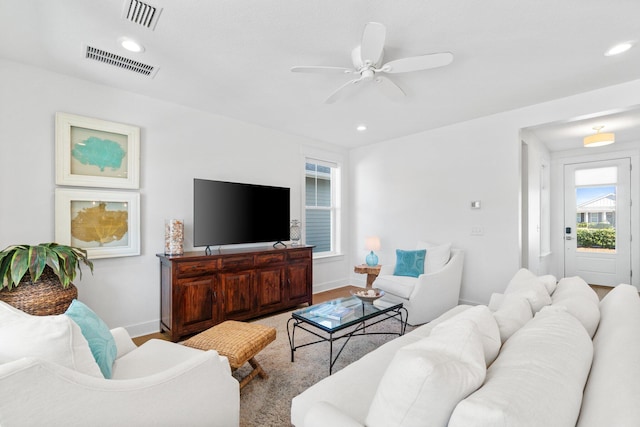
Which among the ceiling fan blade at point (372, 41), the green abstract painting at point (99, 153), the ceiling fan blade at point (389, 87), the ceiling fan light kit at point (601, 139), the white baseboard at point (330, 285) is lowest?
the white baseboard at point (330, 285)

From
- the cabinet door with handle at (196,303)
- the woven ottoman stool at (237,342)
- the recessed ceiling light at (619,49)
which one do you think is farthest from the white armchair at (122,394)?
the recessed ceiling light at (619,49)

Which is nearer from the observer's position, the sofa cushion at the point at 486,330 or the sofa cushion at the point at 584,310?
the sofa cushion at the point at 486,330

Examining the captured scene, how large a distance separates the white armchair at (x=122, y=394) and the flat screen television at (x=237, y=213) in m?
1.81

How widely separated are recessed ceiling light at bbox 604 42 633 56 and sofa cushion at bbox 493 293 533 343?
7.44 ft

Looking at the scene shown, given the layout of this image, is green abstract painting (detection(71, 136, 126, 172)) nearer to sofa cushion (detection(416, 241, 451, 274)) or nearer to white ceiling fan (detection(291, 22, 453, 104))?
white ceiling fan (detection(291, 22, 453, 104))

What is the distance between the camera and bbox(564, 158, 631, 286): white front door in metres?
4.93

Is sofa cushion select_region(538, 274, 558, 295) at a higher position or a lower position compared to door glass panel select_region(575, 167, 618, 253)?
lower

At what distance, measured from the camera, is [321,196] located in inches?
204

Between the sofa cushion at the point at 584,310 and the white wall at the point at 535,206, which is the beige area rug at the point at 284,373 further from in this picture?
the white wall at the point at 535,206

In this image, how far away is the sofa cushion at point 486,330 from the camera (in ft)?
3.59

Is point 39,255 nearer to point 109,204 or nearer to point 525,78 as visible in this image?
point 109,204

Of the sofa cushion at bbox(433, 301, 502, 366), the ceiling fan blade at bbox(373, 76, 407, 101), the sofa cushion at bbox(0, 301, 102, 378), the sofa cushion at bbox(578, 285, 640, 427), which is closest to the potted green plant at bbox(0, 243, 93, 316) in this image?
the sofa cushion at bbox(0, 301, 102, 378)

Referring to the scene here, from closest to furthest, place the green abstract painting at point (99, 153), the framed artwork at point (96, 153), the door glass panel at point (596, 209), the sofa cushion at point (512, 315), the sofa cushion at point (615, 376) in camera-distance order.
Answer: the sofa cushion at point (615, 376)
the sofa cushion at point (512, 315)
the framed artwork at point (96, 153)
the green abstract painting at point (99, 153)
the door glass panel at point (596, 209)

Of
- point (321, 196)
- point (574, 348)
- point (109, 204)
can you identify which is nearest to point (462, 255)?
point (321, 196)
